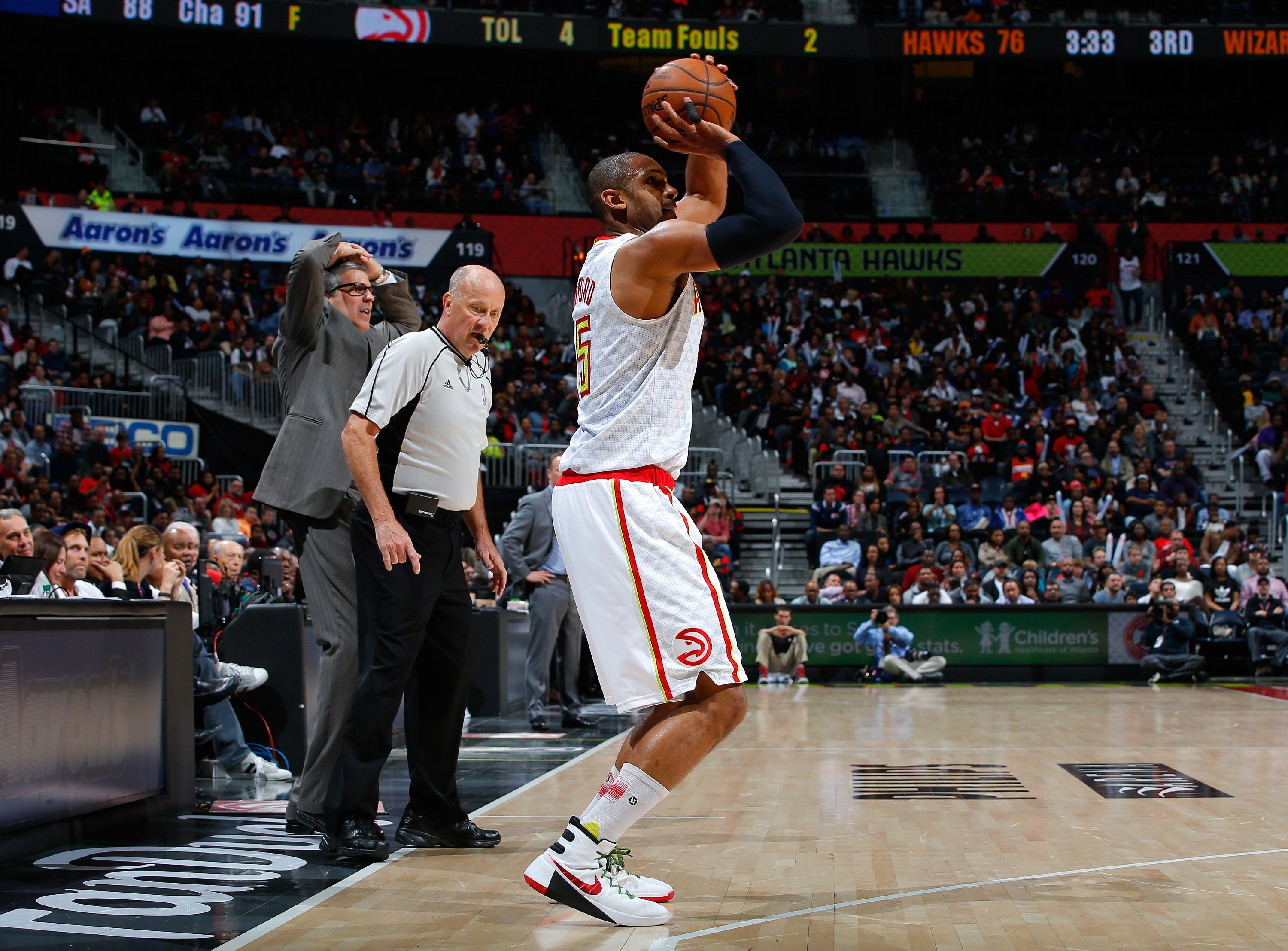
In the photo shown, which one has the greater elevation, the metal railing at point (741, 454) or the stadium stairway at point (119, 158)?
the stadium stairway at point (119, 158)

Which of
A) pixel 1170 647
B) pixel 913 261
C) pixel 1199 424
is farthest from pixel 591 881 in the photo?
pixel 913 261

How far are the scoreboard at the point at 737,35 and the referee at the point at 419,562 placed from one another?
2274 cm

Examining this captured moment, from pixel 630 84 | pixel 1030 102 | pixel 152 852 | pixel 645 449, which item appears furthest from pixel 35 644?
pixel 1030 102

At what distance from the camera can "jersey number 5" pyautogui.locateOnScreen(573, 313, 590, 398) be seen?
134 inches

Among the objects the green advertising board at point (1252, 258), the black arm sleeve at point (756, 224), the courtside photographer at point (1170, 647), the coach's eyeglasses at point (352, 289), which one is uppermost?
the green advertising board at point (1252, 258)

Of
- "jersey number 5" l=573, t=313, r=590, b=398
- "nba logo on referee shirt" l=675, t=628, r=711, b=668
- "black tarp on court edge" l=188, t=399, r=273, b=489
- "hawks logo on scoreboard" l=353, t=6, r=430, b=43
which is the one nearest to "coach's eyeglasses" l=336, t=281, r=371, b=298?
"jersey number 5" l=573, t=313, r=590, b=398

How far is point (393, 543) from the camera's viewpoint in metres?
3.81

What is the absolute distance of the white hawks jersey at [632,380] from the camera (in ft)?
10.8

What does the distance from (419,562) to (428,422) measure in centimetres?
48

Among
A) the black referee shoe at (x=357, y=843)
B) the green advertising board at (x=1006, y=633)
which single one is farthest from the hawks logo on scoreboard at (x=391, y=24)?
the black referee shoe at (x=357, y=843)

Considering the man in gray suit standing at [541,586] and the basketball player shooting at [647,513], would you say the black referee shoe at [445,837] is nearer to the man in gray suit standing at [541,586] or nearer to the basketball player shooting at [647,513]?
the basketball player shooting at [647,513]

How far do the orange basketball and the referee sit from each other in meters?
1.05

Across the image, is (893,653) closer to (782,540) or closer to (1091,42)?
(782,540)

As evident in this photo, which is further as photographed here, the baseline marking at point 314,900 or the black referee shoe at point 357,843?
the black referee shoe at point 357,843
